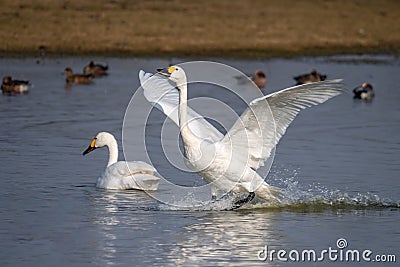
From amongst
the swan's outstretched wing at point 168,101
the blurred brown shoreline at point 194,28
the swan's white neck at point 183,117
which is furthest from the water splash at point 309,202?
the blurred brown shoreline at point 194,28

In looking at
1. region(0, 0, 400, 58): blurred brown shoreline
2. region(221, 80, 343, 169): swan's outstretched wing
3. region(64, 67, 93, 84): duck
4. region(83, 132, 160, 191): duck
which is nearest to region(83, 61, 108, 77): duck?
region(64, 67, 93, 84): duck

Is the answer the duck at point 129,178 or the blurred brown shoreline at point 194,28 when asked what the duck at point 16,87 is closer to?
the blurred brown shoreline at point 194,28

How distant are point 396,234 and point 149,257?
2526mm

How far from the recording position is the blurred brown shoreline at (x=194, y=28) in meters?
28.6

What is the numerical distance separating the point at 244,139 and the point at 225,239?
1.40m

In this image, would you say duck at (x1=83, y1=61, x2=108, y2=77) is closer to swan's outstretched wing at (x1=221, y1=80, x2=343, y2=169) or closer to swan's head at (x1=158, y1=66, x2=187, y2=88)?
swan's head at (x1=158, y1=66, x2=187, y2=88)

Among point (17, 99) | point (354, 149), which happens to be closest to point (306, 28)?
point (17, 99)

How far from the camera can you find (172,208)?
1096cm

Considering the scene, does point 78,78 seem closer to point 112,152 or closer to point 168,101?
point 112,152

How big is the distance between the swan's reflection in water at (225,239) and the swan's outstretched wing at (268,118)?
0.65 meters

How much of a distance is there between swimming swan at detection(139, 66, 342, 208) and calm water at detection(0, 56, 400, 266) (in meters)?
0.31

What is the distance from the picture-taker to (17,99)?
20.1 meters

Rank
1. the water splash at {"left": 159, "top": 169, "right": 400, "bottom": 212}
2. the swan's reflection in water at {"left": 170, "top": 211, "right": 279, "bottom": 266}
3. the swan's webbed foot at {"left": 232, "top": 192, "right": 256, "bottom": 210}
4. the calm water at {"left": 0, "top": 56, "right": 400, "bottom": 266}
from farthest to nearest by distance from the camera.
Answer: the water splash at {"left": 159, "top": 169, "right": 400, "bottom": 212} → the swan's webbed foot at {"left": 232, "top": 192, "right": 256, "bottom": 210} → the calm water at {"left": 0, "top": 56, "right": 400, "bottom": 266} → the swan's reflection in water at {"left": 170, "top": 211, "right": 279, "bottom": 266}

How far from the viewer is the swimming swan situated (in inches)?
399
